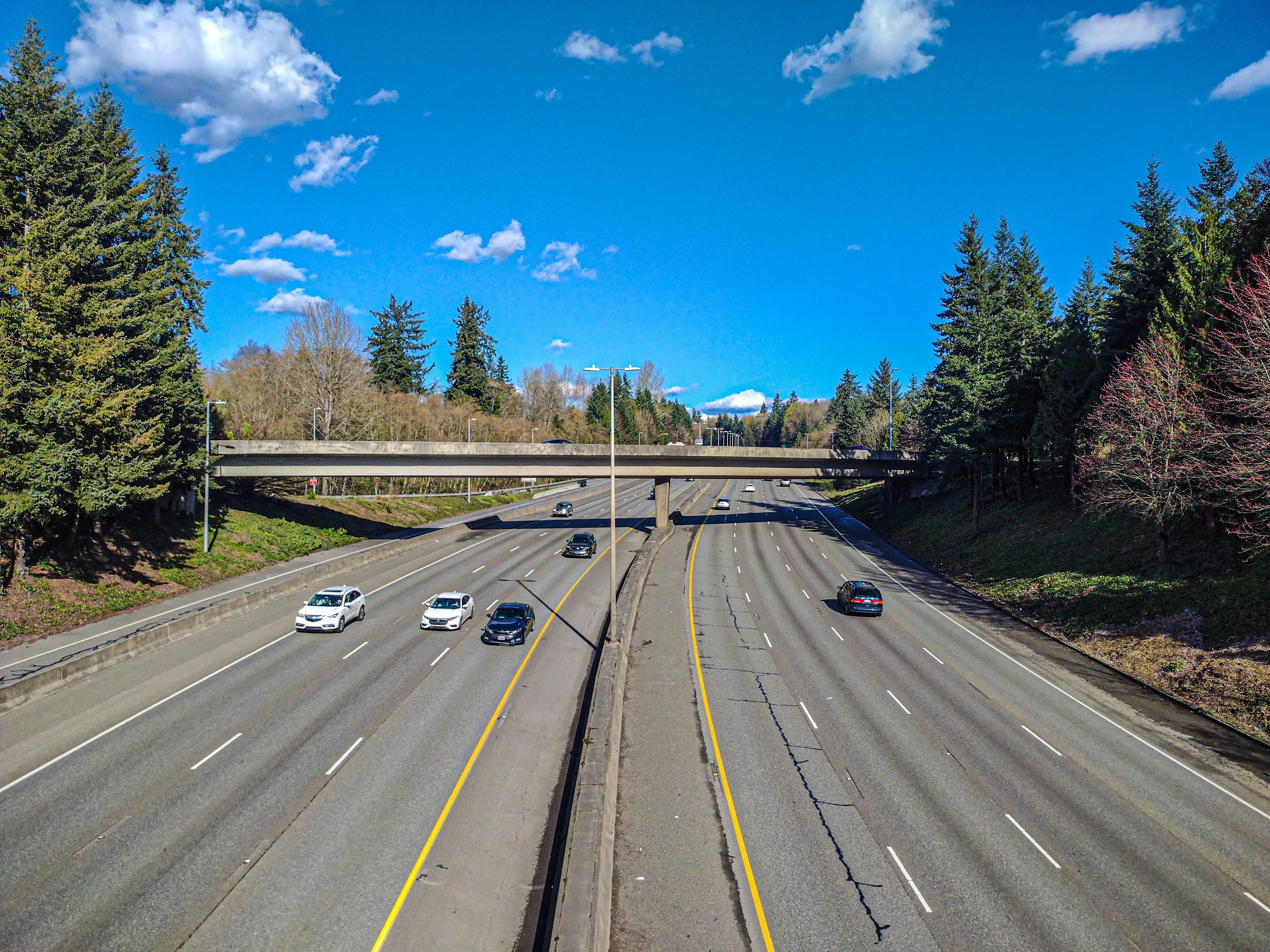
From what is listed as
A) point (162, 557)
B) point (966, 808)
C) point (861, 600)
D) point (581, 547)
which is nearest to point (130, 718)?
point (162, 557)

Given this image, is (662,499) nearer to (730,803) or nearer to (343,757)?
(343,757)

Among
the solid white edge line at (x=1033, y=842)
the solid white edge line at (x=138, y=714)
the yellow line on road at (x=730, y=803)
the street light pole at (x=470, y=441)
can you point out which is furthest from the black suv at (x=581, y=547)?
the solid white edge line at (x=1033, y=842)

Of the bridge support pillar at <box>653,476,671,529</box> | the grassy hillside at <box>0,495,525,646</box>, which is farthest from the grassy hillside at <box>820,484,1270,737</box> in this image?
the grassy hillside at <box>0,495,525,646</box>

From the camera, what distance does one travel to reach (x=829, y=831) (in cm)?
1385

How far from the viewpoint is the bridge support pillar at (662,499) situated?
2270 inches

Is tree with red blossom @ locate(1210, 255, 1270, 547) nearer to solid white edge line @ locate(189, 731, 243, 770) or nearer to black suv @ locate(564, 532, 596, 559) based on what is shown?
solid white edge line @ locate(189, 731, 243, 770)

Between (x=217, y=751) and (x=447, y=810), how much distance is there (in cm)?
666

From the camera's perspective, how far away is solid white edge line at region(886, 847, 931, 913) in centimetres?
1160

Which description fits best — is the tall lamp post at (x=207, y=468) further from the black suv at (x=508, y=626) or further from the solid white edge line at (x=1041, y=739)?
the solid white edge line at (x=1041, y=739)

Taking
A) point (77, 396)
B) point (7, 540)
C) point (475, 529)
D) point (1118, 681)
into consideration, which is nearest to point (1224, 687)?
point (1118, 681)

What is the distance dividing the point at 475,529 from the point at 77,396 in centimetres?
3575

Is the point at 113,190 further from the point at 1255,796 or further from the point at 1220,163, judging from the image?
the point at 1220,163

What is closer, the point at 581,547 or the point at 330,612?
the point at 330,612

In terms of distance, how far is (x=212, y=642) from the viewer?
25.1 meters
